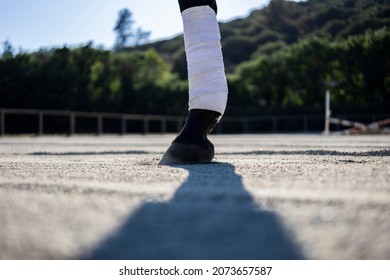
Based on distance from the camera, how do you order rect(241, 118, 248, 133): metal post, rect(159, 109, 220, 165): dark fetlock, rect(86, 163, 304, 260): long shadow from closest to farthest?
rect(86, 163, 304, 260): long shadow < rect(159, 109, 220, 165): dark fetlock < rect(241, 118, 248, 133): metal post

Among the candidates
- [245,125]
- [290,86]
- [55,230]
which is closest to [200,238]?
[55,230]

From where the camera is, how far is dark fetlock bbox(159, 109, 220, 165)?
1.32 metres

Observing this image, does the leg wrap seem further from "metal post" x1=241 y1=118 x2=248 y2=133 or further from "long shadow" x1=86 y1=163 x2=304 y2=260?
"metal post" x1=241 y1=118 x2=248 y2=133

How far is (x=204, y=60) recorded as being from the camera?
4.64 feet

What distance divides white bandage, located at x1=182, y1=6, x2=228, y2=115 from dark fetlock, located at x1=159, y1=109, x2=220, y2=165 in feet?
0.11

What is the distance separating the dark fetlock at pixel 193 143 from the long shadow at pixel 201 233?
72 centimetres

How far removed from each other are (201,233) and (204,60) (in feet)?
3.40

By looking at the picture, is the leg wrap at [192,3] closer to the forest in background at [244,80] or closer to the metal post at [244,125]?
the forest in background at [244,80]

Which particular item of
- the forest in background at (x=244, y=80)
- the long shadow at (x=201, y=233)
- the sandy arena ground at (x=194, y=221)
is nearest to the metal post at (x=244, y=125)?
the forest in background at (x=244, y=80)

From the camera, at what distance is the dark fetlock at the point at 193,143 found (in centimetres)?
132

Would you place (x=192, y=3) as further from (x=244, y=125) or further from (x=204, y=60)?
(x=244, y=125)

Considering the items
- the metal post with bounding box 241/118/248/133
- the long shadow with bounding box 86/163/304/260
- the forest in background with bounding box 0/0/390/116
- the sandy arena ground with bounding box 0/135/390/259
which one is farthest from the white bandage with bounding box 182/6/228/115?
the metal post with bounding box 241/118/248/133

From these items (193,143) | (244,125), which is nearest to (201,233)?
(193,143)
